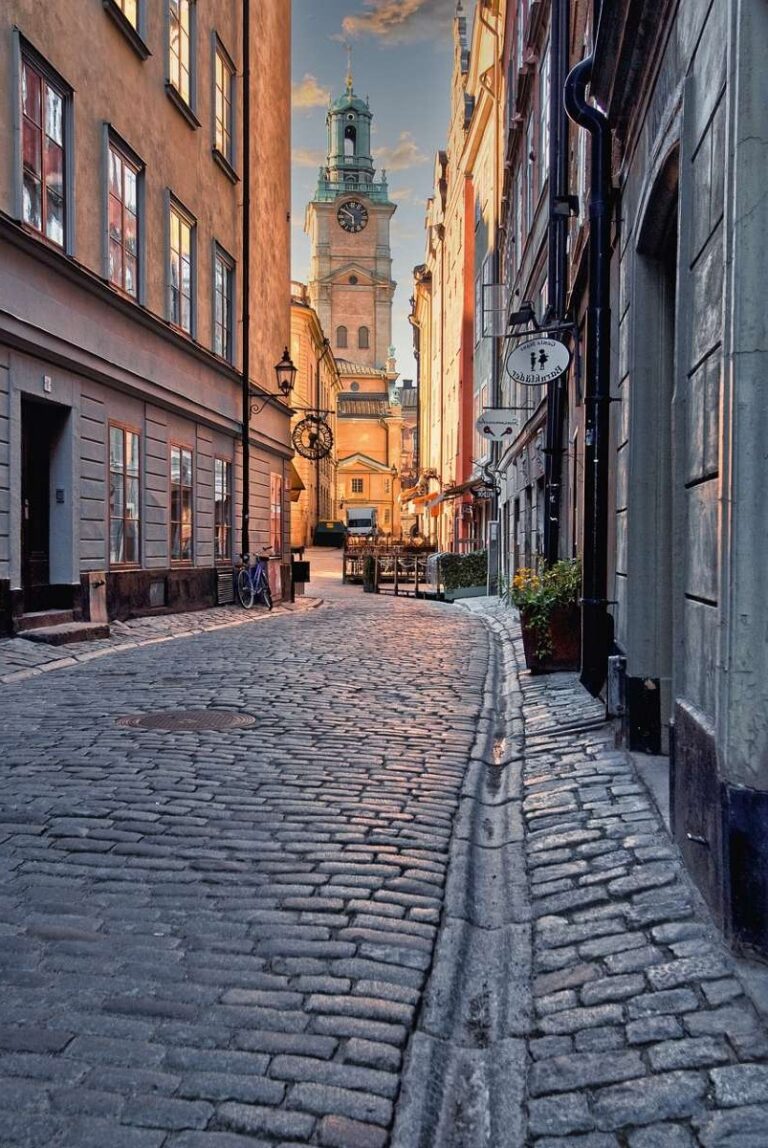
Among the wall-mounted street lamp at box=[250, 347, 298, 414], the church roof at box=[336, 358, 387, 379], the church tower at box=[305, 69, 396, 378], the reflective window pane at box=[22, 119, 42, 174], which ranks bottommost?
the wall-mounted street lamp at box=[250, 347, 298, 414]

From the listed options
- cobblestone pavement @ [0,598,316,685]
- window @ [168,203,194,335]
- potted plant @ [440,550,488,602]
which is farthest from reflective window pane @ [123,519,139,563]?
potted plant @ [440,550,488,602]

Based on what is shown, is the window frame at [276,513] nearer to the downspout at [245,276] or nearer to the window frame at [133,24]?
the downspout at [245,276]

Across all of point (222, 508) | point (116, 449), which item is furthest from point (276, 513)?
point (116, 449)

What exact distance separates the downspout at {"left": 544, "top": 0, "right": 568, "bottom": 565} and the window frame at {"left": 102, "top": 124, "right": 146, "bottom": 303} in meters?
6.39

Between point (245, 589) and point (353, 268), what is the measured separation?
283 ft

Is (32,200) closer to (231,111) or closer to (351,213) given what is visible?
(231,111)

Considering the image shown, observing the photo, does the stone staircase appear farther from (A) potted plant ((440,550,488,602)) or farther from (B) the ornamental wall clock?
(A) potted plant ((440,550,488,602))

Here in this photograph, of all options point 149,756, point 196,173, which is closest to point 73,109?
point 196,173

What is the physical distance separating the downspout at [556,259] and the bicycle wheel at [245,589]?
8.05 m

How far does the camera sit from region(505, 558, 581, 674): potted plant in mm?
8844

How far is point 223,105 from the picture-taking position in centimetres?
2025

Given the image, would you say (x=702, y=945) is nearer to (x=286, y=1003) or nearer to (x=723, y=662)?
(x=723, y=662)

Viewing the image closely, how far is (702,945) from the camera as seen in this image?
2996 mm

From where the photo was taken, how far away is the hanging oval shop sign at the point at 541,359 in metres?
10.6
